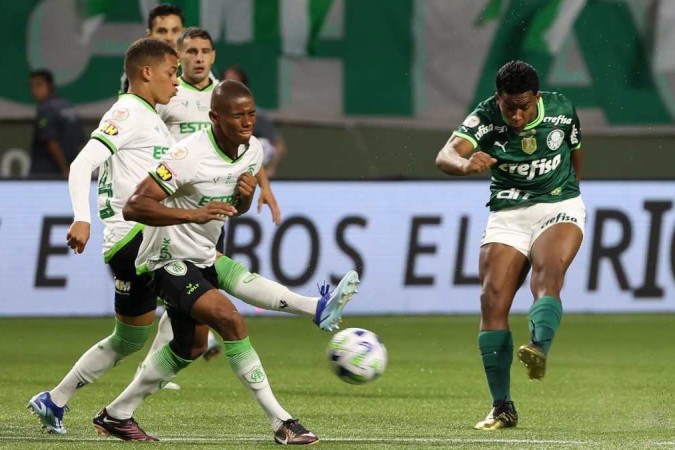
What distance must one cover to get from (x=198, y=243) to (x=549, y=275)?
1.77 metres

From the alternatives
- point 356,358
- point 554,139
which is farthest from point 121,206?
point 554,139

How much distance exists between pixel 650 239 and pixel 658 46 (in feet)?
10.8

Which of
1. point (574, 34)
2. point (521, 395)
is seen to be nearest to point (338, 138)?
point (574, 34)

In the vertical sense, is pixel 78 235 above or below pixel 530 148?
below

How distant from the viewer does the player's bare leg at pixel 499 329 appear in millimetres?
8109

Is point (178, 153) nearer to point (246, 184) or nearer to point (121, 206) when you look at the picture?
point (246, 184)

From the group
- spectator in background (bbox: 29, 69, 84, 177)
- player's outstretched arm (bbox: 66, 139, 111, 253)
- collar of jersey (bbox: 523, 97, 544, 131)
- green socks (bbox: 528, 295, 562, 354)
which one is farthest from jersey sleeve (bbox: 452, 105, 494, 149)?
spectator in background (bbox: 29, 69, 84, 177)

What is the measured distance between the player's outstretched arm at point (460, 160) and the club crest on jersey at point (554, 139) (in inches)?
16.4

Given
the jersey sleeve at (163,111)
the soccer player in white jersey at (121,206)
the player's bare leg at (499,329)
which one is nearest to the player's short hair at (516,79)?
the player's bare leg at (499,329)

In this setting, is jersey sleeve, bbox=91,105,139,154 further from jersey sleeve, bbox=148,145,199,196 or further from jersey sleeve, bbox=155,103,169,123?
jersey sleeve, bbox=155,103,169,123

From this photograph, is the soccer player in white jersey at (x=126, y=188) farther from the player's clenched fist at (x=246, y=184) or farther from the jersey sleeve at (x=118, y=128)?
the player's clenched fist at (x=246, y=184)

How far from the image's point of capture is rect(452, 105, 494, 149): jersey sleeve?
328 inches

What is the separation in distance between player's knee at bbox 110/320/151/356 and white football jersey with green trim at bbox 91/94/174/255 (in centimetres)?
39

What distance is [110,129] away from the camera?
784cm
